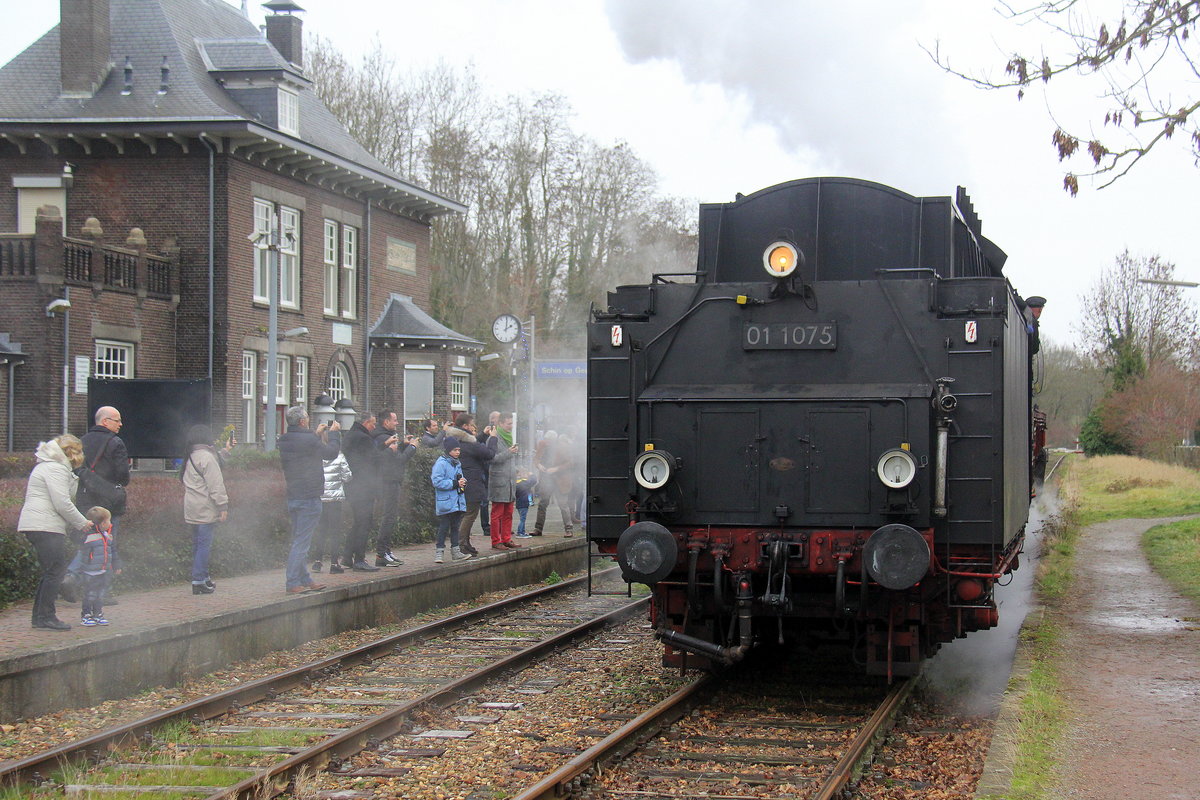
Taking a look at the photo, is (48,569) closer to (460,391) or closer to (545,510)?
(545,510)

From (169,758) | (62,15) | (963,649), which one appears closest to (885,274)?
(963,649)

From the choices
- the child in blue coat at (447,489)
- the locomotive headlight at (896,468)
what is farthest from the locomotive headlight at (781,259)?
the child in blue coat at (447,489)

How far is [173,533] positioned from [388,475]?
8.64ft

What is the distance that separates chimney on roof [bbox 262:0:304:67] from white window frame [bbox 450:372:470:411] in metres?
8.70

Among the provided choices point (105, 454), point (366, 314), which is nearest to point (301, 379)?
point (366, 314)

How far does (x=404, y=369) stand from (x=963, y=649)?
69.8 feet

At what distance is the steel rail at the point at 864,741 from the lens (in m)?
6.21

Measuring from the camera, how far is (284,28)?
30.9 meters

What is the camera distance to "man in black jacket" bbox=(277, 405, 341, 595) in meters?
11.6

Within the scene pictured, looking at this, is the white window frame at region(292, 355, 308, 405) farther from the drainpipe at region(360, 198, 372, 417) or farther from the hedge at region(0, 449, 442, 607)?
the hedge at region(0, 449, 442, 607)

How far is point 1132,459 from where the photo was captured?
4278cm

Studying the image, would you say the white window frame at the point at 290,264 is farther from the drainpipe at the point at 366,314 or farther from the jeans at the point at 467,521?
the jeans at the point at 467,521

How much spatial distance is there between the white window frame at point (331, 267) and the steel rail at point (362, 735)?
732 inches

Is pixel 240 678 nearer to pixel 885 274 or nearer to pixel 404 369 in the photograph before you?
pixel 885 274
